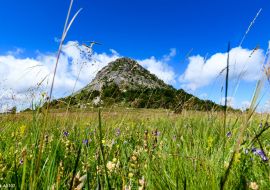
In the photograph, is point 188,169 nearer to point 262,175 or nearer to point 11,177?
point 262,175

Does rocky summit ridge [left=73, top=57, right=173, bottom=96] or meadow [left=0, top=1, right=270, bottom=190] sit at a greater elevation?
rocky summit ridge [left=73, top=57, right=173, bottom=96]

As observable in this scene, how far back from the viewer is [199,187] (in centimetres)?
104

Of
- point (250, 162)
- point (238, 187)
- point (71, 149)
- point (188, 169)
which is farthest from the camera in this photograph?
point (71, 149)

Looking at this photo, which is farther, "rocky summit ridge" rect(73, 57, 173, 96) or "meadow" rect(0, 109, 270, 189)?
"rocky summit ridge" rect(73, 57, 173, 96)

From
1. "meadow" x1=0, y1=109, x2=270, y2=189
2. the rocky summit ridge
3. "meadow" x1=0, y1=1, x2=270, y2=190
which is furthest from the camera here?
the rocky summit ridge

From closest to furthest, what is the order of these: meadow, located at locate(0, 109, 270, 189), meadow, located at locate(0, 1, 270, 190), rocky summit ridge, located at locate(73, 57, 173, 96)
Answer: meadow, located at locate(0, 1, 270, 190), meadow, located at locate(0, 109, 270, 189), rocky summit ridge, located at locate(73, 57, 173, 96)

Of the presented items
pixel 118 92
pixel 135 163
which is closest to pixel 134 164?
pixel 135 163

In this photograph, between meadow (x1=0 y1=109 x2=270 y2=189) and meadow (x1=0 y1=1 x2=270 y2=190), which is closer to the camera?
meadow (x1=0 y1=1 x2=270 y2=190)

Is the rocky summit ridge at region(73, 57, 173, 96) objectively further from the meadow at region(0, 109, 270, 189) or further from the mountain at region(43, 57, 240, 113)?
the meadow at region(0, 109, 270, 189)

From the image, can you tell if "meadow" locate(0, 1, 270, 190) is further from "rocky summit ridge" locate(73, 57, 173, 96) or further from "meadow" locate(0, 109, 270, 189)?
"rocky summit ridge" locate(73, 57, 173, 96)

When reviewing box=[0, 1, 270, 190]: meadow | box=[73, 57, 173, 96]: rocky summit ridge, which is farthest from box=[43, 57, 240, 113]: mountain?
box=[0, 1, 270, 190]: meadow

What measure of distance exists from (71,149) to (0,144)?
117cm

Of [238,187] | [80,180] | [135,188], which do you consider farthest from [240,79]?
[80,180]

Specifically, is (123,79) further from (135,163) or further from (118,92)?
(135,163)
